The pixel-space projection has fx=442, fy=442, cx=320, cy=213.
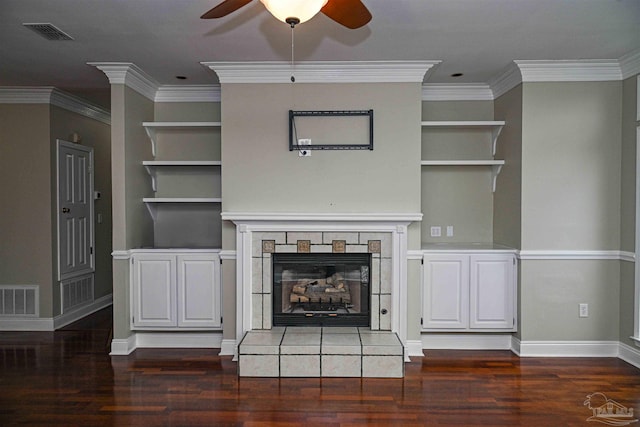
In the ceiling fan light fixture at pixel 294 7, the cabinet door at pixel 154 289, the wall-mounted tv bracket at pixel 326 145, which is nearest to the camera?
the ceiling fan light fixture at pixel 294 7

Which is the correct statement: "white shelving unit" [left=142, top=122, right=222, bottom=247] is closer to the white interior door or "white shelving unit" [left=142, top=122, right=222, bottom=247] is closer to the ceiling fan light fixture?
the white interior door

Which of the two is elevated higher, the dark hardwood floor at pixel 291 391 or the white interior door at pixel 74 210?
the white interior door at pixel 74 210

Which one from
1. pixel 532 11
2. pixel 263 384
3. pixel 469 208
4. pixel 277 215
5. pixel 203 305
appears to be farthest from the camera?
pixel 469 208

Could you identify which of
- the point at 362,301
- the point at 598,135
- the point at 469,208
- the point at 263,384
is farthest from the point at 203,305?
the point at 598,135

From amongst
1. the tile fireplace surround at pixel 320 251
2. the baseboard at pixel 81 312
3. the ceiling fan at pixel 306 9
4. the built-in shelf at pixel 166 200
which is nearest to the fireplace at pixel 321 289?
the tile fireplace surround at pixel 320 251

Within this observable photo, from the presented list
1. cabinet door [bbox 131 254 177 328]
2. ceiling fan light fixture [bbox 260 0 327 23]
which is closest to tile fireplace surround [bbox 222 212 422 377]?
cabinet door [bbox 131 254 177 328]

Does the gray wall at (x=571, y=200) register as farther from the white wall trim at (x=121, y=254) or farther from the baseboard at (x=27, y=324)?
the baseboard at (x=27, y=324)

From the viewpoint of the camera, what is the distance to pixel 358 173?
393cm

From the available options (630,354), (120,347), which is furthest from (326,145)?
(630,354)

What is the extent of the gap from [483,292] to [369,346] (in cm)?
126

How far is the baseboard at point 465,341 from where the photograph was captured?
4105 millimetres

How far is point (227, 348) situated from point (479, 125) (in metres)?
3.15

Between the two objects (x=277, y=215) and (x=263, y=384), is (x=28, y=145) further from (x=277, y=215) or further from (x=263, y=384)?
(x=263, y=384)

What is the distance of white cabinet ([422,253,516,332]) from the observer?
3.98m
